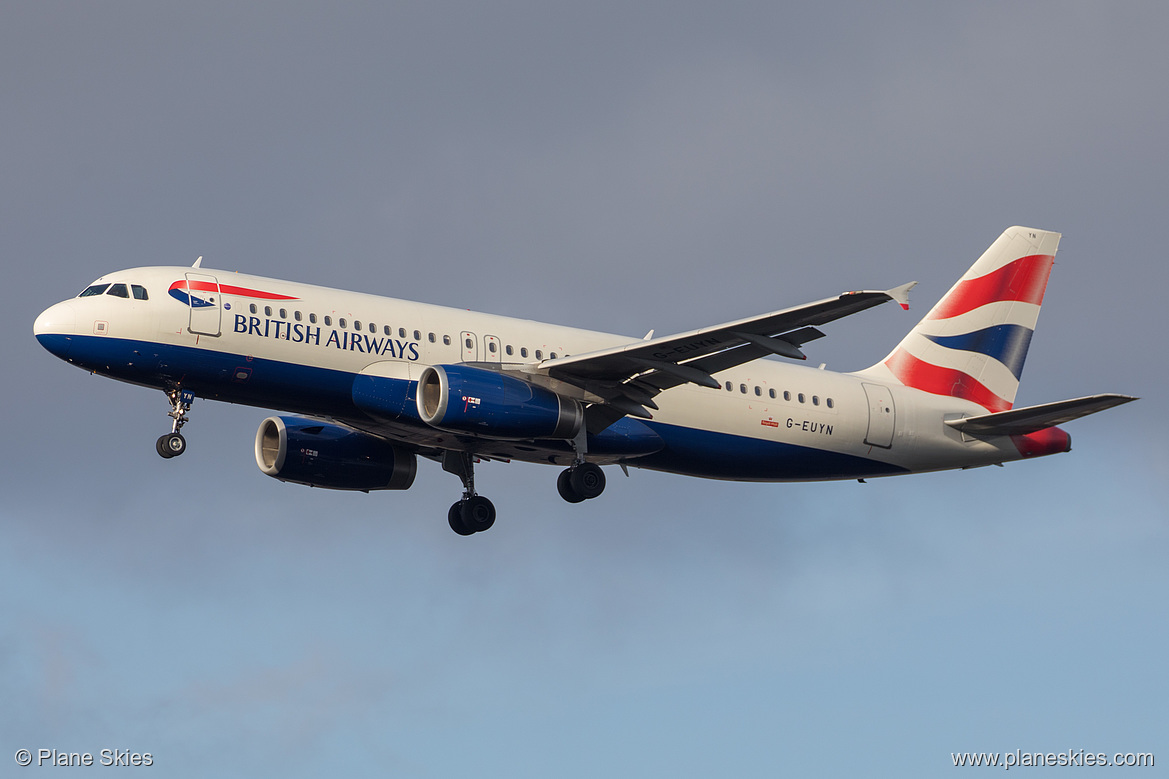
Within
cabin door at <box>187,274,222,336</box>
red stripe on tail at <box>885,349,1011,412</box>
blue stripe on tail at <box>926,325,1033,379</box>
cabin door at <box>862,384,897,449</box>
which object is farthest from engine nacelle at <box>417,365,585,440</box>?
blue stripe on tail at <box>926,325,1033,379</box>

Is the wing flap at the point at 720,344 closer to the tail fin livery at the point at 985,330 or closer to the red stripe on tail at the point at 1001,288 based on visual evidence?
the tail fin livery at the point at 985,330

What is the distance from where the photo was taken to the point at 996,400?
47.3 m

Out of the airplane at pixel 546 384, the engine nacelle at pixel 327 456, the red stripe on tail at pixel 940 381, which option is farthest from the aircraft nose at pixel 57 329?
the red stripe on tail at pixel 940 381

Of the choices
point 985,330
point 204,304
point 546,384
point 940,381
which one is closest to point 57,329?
point 204,304

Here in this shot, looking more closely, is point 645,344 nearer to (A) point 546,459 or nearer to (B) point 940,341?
(A) point 546,459

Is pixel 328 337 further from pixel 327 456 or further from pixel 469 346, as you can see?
pixel 327 456

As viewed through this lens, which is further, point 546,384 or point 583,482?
point 583,482

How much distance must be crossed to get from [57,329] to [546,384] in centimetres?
1195

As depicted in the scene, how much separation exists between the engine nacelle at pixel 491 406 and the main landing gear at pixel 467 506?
629cm

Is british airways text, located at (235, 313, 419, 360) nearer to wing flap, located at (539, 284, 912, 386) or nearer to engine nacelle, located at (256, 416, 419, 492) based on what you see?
wing flap, located at (539, 284, 912, 386)

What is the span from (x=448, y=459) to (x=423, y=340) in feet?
20.9

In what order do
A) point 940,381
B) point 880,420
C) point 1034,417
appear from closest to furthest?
1. point 1034,417
2. point 880,420
3. point 940,381

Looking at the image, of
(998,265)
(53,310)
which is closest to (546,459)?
(53,310)

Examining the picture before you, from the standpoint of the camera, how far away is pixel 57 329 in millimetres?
36969
